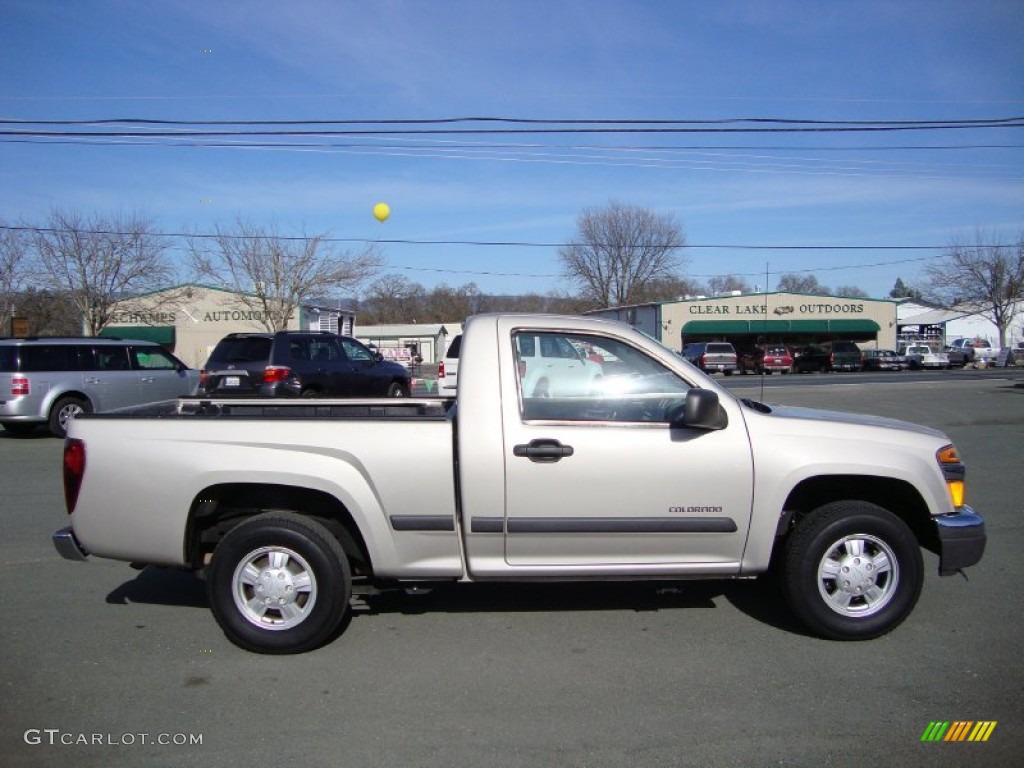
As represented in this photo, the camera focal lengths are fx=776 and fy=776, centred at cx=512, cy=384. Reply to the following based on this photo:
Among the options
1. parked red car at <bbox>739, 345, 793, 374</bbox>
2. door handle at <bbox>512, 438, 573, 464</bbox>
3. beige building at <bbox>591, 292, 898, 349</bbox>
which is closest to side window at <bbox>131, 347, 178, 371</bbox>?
door handle at <bbox>512, 438, 573, 464</bbox>

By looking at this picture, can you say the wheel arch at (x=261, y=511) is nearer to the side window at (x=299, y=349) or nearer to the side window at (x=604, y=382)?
the side window at (x=604, y=382)

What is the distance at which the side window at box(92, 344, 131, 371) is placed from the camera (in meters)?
14.0

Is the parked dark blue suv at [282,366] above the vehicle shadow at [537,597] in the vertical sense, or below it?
above

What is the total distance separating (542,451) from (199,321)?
156ft

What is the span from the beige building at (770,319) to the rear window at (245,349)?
4143 centimetres

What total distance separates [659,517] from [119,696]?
9.37ft

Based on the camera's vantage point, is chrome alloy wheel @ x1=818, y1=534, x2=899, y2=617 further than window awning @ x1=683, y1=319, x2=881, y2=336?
No

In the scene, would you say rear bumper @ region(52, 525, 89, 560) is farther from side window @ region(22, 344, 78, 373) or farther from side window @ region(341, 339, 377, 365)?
side window @ region(341, 339, 377, 365)

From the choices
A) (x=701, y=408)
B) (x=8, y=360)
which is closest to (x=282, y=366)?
(x=8, y=360)

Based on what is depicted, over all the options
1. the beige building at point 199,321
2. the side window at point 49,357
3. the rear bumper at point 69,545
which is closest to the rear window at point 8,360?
the side window at point 49,357

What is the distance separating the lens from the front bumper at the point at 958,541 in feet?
14.0

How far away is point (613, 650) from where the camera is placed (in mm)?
4332

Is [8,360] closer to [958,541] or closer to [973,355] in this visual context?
[958,541]

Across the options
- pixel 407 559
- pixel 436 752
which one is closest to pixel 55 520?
pixel 407 559
